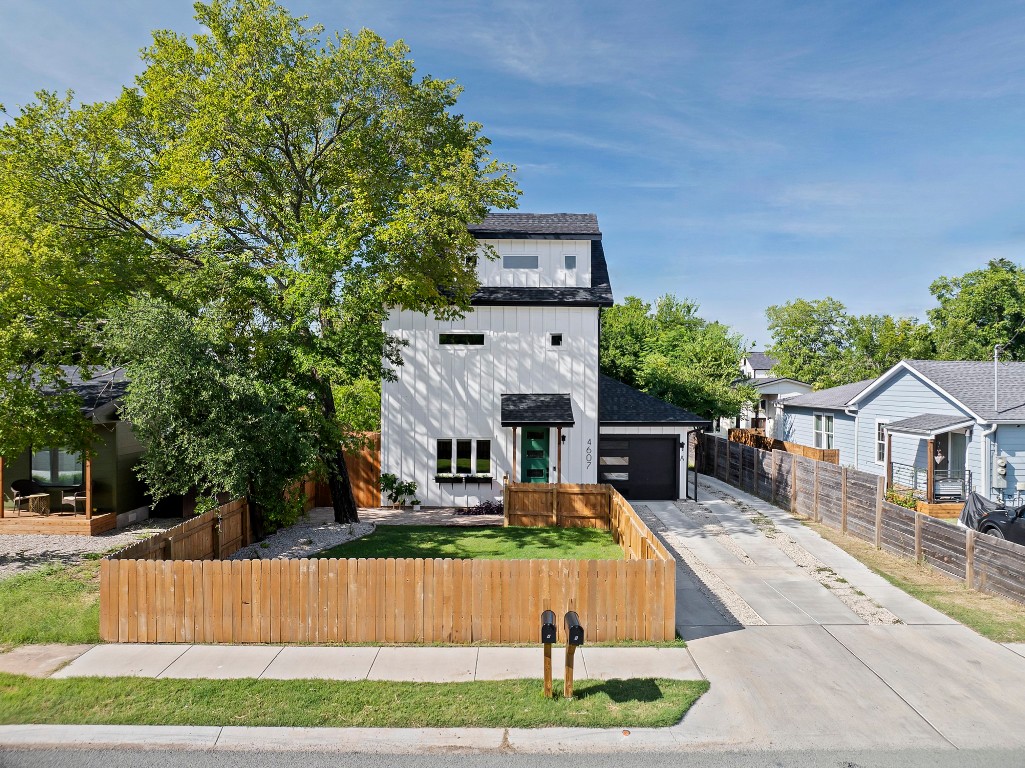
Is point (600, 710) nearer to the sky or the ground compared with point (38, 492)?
nearer to the ground

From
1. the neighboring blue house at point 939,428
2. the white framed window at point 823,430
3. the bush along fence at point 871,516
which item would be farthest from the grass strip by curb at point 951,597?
the white framed window at point 823,430

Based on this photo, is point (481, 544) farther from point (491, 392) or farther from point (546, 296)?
point (546, 296)

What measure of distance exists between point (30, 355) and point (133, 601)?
9.21 m

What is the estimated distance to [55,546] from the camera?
14.9m

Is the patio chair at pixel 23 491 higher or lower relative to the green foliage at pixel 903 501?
higher

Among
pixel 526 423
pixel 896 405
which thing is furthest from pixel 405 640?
pixel 896 405

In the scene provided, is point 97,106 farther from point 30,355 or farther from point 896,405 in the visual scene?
point 896,405

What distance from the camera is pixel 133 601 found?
935 cm

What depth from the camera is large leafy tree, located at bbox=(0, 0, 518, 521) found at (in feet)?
46.0

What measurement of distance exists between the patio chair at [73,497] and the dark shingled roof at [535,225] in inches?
546

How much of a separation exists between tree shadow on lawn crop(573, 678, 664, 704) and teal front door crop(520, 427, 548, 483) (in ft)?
39.2

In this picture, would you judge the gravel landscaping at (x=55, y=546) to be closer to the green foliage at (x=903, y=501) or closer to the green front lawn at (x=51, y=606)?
the green front lawn at (x=51, y=606)

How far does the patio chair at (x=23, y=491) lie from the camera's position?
16.7m

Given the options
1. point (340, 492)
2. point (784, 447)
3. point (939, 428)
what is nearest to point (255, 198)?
point (340, 492)
